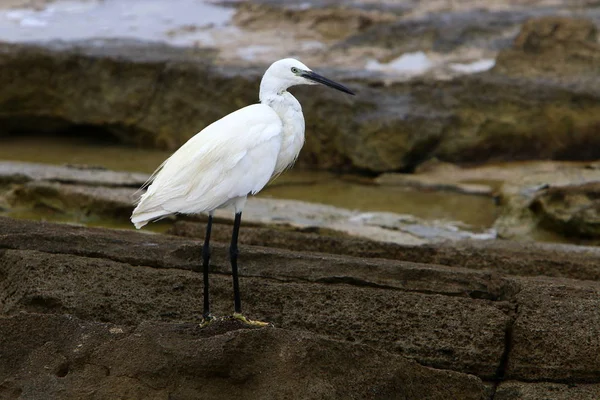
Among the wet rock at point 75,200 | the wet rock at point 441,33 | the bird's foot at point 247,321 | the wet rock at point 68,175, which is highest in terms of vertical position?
the wet rock at point 441,33

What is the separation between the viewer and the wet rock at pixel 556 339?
12.9ft

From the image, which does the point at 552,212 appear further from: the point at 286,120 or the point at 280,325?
the point at 280,325

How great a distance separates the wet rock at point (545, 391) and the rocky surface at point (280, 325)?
0.03 feet

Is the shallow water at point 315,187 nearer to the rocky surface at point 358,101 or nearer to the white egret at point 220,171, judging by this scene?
the rocky surface at point 358,101

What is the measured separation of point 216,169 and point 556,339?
1573 millimetres

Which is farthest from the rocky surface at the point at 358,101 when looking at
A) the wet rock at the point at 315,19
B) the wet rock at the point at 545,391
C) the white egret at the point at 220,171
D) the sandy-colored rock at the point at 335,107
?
the wet rock at the point at 545,391

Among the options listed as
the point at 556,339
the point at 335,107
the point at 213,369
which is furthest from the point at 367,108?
the point at 213,369

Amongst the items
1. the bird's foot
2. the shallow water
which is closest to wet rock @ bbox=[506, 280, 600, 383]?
the bird's foot

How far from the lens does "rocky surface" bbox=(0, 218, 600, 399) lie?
142 inches

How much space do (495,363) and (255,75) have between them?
263 inches

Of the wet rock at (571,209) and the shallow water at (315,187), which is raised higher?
the wet rock at (571,209)

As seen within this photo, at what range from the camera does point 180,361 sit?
362 cm

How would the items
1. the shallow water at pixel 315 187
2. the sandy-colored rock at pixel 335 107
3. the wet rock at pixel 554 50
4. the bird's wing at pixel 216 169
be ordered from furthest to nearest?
1. the wet rock at pixel 554 50
2. the sandy-colored rock at pixel 335 107
3. the shallow water at pixel 315 187
4. the bird's wing at pixel 216 169

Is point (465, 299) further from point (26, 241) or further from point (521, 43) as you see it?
point (521, 43)
